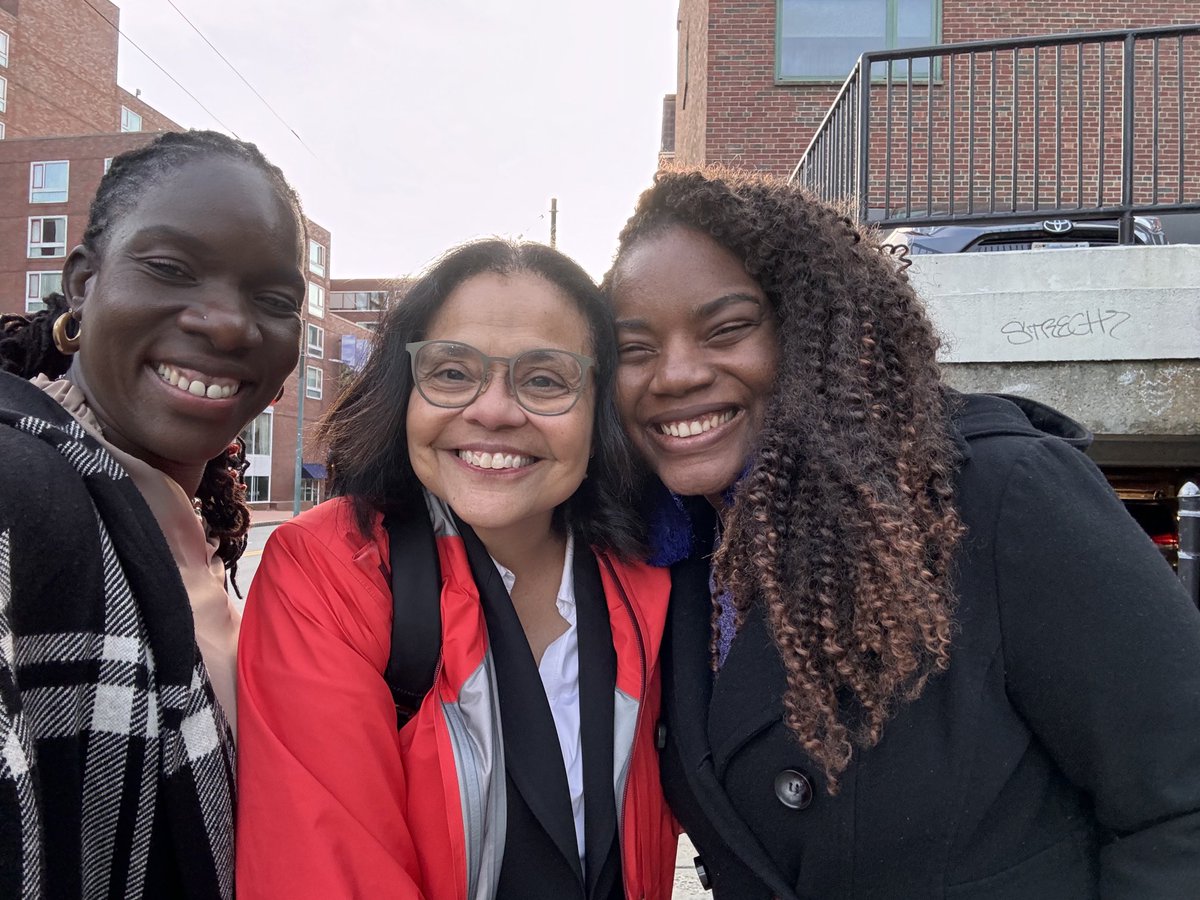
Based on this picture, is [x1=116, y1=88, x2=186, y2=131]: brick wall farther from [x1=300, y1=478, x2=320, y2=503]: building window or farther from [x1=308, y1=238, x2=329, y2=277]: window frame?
[x1=300, y1=478, x2=320, y2=503]: building window

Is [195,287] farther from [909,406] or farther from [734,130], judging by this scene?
[734,130]

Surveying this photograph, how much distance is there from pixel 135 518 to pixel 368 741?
1.91 ft

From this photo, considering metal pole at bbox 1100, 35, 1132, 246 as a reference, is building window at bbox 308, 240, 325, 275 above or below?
above

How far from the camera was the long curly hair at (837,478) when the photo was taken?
5.30 feet

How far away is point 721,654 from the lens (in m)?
1.91

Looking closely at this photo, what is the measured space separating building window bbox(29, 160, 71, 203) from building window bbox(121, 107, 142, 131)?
32.6 ft

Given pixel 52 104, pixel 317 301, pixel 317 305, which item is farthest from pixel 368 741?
pixel 52 104

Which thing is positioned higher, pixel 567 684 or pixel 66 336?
pixel 66 336

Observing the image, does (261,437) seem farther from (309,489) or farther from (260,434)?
(309,489)

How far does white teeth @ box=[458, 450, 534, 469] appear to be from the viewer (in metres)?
1.99

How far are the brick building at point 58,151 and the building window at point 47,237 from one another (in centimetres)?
4

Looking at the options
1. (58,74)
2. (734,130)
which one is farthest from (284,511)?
(734,130)

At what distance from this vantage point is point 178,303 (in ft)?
5.66

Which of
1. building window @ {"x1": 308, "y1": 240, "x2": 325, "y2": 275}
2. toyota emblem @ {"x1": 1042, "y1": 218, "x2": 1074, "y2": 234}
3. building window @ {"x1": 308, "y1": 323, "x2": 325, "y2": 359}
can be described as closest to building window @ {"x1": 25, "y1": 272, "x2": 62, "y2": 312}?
building window @ {"x1": 308, "y1": 323, "x2": 325, "y2": 359}
